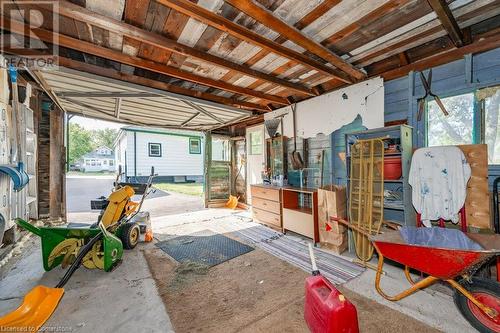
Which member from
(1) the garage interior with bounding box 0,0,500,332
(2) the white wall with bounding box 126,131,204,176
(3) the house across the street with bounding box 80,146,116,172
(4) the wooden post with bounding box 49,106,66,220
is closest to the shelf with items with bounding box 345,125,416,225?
(1) the garage interior with bounding box 0,0,500,332

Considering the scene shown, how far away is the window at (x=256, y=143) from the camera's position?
5.96 metres

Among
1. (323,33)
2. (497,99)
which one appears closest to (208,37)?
(323,33)

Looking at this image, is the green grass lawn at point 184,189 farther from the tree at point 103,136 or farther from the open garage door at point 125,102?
the tree at point 103,136

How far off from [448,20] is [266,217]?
388cm

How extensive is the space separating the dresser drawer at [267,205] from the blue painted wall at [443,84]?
2407 mm

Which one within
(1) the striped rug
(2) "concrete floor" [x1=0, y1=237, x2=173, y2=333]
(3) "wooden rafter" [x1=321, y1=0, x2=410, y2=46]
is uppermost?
(3) "wooden rafter" [x1=321, y1=0, x2=410, y2=46]

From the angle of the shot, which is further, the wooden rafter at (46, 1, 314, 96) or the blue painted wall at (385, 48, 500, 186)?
the blue painted wall at (385, 48, 500, 186)

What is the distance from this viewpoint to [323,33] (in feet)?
7.52

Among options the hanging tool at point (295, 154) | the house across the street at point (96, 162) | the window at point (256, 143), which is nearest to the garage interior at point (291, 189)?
the hanging tool at point (295, 154)

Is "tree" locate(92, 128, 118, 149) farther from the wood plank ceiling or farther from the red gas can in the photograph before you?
the red gas can

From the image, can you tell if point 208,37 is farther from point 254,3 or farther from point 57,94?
point 57,94

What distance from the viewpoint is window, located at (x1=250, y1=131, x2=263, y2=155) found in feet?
19.5

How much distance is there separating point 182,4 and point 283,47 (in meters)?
1.15

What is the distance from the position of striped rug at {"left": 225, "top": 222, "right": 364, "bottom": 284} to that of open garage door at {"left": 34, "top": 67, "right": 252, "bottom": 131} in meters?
2.62
